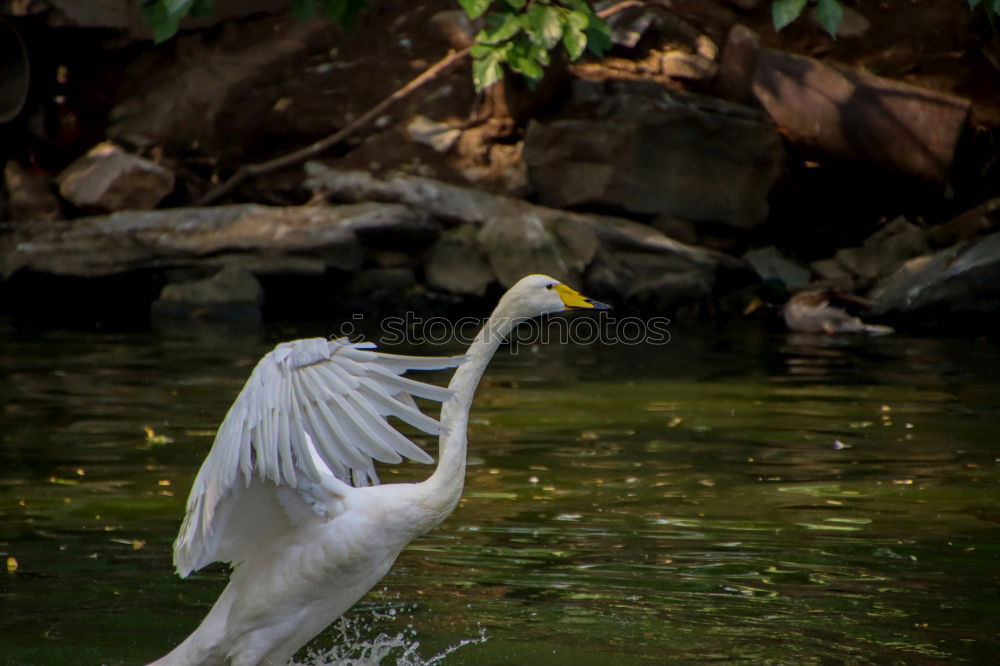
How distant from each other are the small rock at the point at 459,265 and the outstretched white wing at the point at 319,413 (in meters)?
10.3

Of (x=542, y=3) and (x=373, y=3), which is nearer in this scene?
(x=542, y=3)

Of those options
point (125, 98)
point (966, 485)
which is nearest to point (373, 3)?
point (125, 98)

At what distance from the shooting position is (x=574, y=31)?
6914mm

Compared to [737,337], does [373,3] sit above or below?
above

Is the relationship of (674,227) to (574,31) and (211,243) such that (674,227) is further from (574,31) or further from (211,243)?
(574,31)

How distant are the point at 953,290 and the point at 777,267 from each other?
271cm

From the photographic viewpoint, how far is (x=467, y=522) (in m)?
6.36

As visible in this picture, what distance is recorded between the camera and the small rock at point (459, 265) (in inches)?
564

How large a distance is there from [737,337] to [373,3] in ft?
22.0

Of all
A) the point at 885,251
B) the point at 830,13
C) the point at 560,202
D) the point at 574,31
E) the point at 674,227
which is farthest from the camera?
the point at 885,251

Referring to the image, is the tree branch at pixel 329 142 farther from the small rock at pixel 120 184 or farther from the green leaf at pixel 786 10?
the green leaf at pixel 786 10

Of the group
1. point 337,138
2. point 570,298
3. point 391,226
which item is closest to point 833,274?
point 391,226

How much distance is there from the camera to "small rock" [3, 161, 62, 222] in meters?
16.4

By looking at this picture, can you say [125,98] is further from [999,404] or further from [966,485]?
[966,485]
